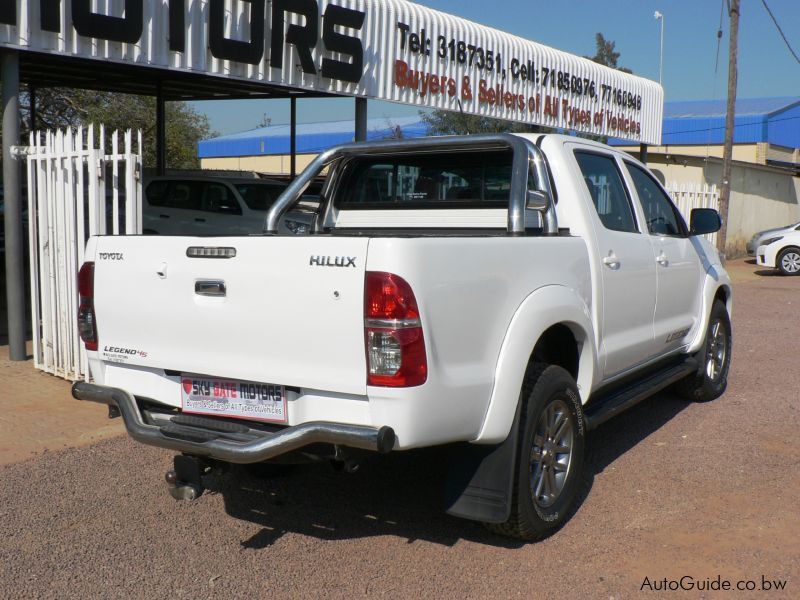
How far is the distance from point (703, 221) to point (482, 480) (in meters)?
3.47

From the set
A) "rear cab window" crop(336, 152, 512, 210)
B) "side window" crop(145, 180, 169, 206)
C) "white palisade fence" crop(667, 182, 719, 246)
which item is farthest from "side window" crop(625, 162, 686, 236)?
"white palisade fence" crop(667, 182, 719, 246)

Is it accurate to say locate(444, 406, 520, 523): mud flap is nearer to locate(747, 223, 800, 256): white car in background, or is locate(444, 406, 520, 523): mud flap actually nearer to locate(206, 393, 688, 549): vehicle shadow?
locate(206, 393, 688, 549): vehicle shadow

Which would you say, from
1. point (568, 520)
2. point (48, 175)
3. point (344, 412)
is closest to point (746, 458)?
point (568, 520)

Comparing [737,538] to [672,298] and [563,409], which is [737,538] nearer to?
[563,409]

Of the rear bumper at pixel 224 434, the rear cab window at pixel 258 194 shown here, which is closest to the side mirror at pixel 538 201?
the rear bumper at pixel 224 434

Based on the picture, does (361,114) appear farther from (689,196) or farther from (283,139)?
(283,139)

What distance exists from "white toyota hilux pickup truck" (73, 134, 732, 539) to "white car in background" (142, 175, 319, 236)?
9.24m

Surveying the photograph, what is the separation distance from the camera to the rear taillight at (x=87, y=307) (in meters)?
4.43

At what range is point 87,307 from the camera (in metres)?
4.46

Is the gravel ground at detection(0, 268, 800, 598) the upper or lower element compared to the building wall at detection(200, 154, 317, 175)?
lower

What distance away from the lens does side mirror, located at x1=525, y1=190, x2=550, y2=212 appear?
473 centimetres

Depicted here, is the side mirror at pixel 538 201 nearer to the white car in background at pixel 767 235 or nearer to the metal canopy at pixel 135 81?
the metal canopy at pixel 135 81

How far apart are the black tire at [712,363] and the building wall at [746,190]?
17.2 metres

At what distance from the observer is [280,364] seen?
3.75m
